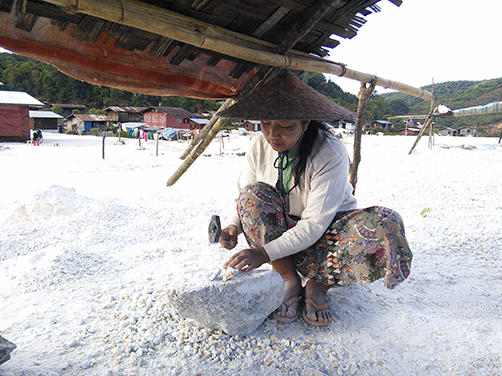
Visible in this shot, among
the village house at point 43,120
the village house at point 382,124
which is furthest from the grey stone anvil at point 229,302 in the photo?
the village house at point 382,124

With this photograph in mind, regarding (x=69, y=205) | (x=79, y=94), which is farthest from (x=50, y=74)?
(x=69, y=205)

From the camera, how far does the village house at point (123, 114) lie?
35125 millimetres

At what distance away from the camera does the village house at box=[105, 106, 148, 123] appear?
3512 cm

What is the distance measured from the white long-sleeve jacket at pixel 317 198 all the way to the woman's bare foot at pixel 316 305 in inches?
11.8

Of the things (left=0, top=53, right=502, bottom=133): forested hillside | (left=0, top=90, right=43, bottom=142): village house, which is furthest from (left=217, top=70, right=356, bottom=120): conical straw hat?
(left=0, top=53, right=502, bottom=133): forested hillside

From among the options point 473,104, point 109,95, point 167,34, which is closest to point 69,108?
point 109,95

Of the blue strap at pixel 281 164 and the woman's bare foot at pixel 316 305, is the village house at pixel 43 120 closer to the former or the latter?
the blue strap at pixel 281 164

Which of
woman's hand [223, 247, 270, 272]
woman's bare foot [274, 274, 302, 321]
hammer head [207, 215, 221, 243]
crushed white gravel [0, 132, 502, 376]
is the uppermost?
hammer head [207, 215, 221, 243]

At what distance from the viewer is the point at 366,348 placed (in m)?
1.51

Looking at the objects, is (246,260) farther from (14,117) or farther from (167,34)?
(14,117)

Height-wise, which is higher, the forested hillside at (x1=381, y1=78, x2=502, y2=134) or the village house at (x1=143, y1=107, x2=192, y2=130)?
the forested hillside at (x1=381, y1=78, x2=502, y2=134)

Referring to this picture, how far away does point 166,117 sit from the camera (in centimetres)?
3259

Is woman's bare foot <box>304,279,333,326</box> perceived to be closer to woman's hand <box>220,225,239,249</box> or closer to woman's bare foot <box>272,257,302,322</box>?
woman's bare foot <box>272,257,302,322</box>

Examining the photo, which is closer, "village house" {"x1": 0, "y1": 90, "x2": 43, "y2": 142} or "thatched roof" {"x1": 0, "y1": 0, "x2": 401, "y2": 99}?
"thatched roof" {"x1": 0, "y1": 0, "x2": 401, "y2": 99}
